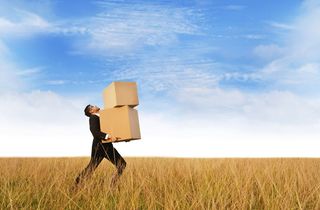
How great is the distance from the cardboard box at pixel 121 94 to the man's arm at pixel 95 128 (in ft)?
1.05

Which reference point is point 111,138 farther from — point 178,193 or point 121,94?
point 178,193

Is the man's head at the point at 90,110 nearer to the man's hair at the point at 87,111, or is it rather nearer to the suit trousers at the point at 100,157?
the man's hair at the point at 87,111

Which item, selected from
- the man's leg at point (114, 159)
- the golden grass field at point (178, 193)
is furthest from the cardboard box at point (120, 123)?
the golden grass field at point (178, 193)

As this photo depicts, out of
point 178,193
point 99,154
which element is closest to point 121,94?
point 99,154

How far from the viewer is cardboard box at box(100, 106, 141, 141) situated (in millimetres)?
6448

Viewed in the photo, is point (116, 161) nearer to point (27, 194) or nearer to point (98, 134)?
point (98, 134)

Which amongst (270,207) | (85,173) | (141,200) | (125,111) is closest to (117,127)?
(125,111)

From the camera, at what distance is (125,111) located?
6516 mm

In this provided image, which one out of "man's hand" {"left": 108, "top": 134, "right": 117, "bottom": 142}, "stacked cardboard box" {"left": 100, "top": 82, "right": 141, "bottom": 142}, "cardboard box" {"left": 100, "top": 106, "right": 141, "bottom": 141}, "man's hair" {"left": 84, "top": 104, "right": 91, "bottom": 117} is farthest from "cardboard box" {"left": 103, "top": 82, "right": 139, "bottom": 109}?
"man's hand" {"left": 108, "top": 134, "right": 117, "bottom": 142}

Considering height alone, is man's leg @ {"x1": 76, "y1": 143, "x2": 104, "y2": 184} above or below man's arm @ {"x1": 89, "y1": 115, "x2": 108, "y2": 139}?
below

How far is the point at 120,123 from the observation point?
6.50 meters

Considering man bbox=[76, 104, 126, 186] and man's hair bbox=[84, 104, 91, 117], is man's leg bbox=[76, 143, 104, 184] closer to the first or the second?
man bbox=[76, 104, 126, 186]

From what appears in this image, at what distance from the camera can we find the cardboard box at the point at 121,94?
256 inches

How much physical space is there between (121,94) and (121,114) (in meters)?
0.32
